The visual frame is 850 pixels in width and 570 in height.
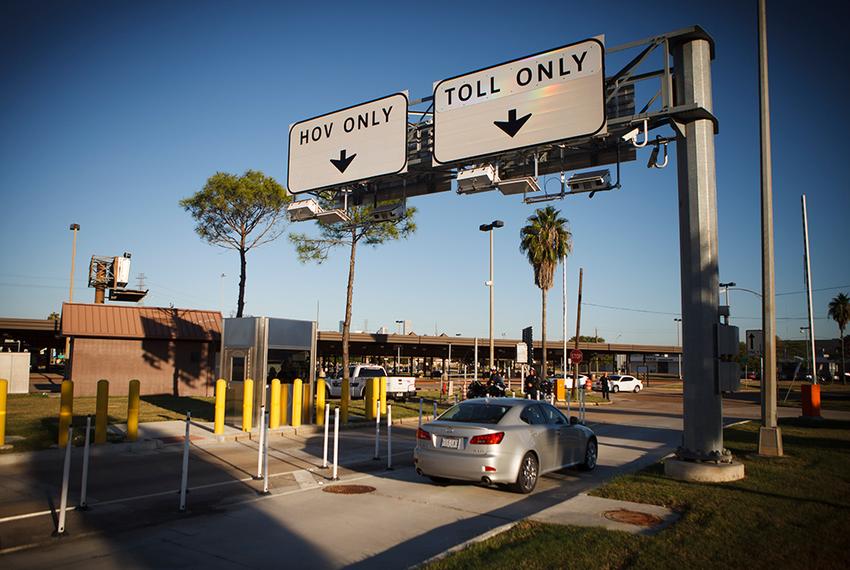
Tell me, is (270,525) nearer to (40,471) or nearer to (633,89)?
(40,471)

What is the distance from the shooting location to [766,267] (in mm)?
13062

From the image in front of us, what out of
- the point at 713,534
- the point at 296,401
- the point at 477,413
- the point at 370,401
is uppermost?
the point at 477,413

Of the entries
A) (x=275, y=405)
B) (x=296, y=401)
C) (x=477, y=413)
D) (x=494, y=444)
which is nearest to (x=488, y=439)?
(x=494, y=444)

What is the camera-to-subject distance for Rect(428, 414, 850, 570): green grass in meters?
5.72

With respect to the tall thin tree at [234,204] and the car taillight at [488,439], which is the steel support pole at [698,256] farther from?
the tall thin tree at [234,204]

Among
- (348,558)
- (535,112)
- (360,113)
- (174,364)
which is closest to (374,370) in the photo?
(174,364)

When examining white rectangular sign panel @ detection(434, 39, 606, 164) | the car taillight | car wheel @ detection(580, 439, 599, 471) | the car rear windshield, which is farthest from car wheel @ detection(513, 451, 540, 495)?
white rectangular sign panel @ detection(434, 39, 606, 164)

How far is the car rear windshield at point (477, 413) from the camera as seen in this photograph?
9780 millimetres

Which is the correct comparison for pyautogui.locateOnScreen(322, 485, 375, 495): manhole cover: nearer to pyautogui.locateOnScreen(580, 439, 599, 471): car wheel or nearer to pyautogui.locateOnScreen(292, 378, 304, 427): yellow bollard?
pyautogui.locateOnScreen(580, 439, 599, 471): car wheel

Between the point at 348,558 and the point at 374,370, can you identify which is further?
the point at 374,370

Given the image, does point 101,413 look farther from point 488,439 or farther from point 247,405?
point 488,439

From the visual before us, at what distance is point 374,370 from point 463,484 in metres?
24.4

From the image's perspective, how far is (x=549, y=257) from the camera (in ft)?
137

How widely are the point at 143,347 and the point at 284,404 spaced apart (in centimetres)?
1331
